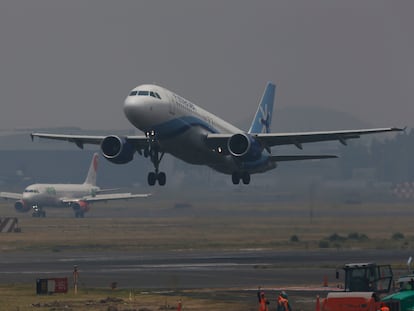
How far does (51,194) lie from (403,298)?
139387mm

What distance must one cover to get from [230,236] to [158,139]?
37.6m

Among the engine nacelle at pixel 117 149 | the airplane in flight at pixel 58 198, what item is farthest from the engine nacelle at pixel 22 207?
the engine nacelle at pixel 117 149

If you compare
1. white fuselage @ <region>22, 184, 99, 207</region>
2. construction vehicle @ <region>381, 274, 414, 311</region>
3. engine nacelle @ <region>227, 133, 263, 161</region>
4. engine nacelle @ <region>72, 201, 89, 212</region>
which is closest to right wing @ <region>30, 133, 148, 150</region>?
engine nacelle @ <region>227, 133, 263, 161</region>

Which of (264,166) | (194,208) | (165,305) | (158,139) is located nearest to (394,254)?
(264,166)

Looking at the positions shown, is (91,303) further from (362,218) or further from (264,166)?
(362,218)

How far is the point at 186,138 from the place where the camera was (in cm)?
7744

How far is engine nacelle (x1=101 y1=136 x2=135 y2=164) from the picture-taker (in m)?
79.6

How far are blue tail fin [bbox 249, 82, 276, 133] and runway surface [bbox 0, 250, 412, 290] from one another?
12242mm

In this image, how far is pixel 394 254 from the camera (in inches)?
3484

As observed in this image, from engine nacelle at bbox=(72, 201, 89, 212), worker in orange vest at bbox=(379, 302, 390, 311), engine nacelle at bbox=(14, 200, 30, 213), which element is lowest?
worker in orange vest at bbox=(379, 302, 390, 311)

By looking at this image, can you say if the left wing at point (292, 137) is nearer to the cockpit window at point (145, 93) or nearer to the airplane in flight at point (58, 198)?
the cockpit window at point (145, 93)

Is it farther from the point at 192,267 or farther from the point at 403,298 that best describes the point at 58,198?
the point at 403,298

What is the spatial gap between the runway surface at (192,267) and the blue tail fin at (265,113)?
12.2 m

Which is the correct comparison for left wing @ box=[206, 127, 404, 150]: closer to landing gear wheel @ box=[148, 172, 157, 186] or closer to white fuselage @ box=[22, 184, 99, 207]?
landing gear wheel @ box=[148, 172, 157, 186]
